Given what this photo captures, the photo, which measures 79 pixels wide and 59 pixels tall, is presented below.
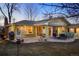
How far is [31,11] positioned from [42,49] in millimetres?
479

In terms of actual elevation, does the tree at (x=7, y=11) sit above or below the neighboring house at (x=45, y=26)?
above

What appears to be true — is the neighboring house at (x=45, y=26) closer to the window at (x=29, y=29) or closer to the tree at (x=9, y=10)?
the window at (x=29, y=29)

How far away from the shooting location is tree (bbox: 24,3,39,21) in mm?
2576

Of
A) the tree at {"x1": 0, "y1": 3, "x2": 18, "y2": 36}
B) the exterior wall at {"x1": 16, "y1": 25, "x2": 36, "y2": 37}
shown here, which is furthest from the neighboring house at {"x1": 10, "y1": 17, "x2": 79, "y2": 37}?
the tree at {"x1": 0, "y1": 3, "x2": 18, "y2": 36}

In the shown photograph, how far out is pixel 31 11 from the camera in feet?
8.46

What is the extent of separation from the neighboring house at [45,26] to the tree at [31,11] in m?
0.06

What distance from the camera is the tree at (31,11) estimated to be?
8.45 feet

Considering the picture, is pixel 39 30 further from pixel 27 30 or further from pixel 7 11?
pixel 7 11

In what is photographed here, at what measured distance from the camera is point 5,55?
260cm

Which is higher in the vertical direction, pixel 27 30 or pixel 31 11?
pixel 31 11

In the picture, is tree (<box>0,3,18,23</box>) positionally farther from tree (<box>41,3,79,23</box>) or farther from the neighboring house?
tree (<box>41,3,79,23</box>)

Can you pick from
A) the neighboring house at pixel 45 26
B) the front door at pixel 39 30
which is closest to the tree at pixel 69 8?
the neighboring house at pixel 45 26

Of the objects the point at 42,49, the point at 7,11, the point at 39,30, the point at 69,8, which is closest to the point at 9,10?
the point at 7,11

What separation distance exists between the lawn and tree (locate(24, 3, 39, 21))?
33 cm
